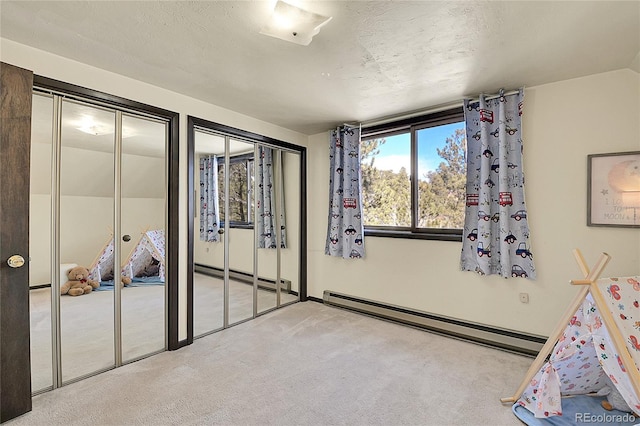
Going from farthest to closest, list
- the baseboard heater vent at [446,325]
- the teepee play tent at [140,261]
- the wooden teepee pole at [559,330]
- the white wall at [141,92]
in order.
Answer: the baseboard heater vent at [446,325]
the teepee play tent at [140,261]
the white wall at [141,92]
the wooden teepee pole at [559,330]

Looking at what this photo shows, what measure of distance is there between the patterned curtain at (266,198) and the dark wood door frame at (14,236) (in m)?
2.11

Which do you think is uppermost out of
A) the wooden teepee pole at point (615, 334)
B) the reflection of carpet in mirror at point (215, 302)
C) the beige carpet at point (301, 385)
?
the wooden teepee pole at point (615, 334)

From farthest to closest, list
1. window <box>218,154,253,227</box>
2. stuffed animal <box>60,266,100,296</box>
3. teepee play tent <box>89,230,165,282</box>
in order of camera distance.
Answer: window <box>218,154,253,227</box>
teepee play tent <box>89,230,165,282</box>
stuffed animal <box>60,266,100,296</box>

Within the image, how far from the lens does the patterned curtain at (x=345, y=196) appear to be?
375 centimetres

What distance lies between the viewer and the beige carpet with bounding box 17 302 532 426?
188cm

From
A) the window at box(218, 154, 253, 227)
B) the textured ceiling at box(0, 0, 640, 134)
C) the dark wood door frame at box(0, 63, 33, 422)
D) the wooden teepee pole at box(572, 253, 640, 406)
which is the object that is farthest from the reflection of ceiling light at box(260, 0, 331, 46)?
the wooden teepee pole at box(572, 253, 640, 406)

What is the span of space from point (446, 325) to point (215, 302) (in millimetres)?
2493

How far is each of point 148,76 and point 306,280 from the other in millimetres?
3098

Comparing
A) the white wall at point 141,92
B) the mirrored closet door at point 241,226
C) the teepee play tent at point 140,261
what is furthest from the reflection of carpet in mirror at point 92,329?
the mirrored closet door at point 241,226

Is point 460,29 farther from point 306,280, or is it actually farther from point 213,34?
point 306,280

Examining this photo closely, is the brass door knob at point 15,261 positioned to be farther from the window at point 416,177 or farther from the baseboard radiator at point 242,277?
the window at point 416,177

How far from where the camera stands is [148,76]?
247 cm

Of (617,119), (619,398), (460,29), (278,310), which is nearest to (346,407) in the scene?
(619,398)

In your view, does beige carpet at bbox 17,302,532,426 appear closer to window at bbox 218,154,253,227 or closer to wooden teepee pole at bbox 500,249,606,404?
wooden teepee pole at bbox 500,249,606,404
